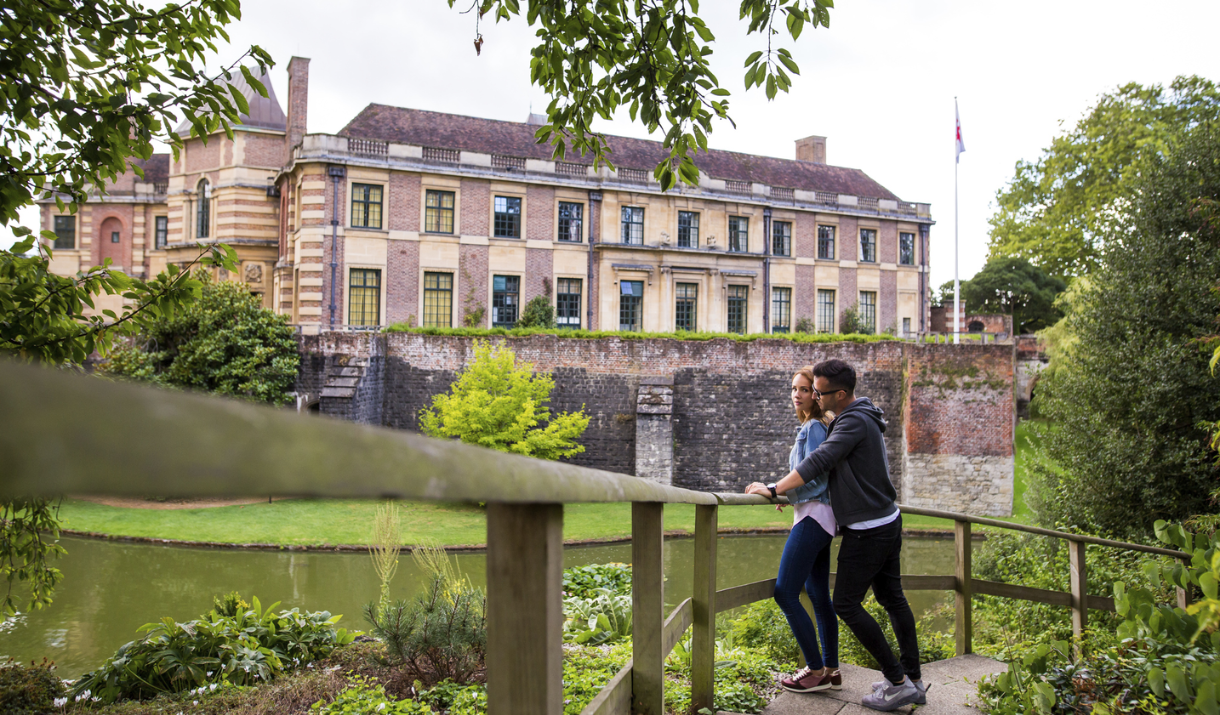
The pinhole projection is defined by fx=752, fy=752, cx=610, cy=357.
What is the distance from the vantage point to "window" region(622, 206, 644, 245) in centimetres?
2772

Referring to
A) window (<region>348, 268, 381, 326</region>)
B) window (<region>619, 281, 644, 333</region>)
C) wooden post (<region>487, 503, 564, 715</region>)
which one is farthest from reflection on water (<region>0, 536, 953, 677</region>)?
window (<region>619, 281, 644, 333</region>)

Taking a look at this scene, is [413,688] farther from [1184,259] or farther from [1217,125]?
[1217,125]

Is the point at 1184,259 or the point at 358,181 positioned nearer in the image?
the point at 1184,259

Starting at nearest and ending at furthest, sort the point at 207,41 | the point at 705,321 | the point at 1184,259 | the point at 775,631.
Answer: the point at 207,41, the point at 775,631, the point at 1184,259, the point at 705,321

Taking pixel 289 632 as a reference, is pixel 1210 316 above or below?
above

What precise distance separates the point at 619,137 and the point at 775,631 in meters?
27.4

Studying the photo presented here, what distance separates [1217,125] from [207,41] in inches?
501

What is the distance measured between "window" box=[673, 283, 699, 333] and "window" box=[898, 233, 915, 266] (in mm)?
9940

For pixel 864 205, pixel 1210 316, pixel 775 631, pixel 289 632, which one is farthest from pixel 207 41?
pixel 864 205

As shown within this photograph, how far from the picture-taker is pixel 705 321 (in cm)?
2872

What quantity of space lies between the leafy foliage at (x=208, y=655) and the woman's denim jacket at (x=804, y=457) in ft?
11.5

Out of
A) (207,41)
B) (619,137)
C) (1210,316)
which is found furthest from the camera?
(619,137)

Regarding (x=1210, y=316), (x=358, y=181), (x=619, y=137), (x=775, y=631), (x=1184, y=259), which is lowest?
(x=775, y=631)

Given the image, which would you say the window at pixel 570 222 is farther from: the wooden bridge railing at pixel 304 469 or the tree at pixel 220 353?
the wooden bridge railing at pixel 304 469
